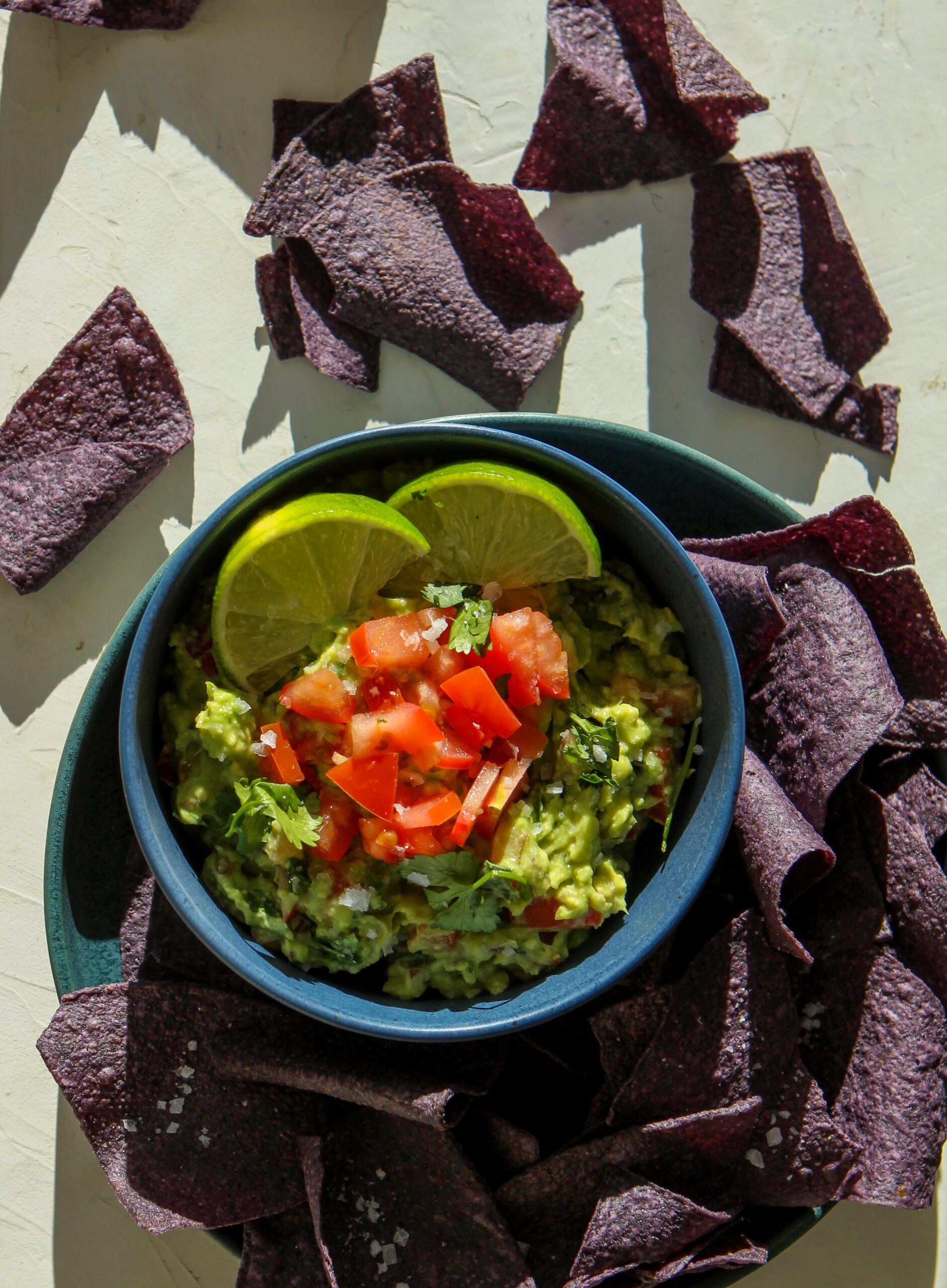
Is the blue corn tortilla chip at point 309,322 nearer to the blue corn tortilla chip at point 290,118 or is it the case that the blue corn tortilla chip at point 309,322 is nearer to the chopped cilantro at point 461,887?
the blue corn tortilla chip at point 290,118

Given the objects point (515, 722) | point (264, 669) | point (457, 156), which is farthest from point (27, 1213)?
point (457, 156)

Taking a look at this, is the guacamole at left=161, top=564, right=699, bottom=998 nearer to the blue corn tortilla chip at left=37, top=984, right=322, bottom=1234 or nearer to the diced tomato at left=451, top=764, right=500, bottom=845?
the diced tomato at left=451, top=764, right=500, bottom=845

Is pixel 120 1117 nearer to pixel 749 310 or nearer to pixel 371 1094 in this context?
pixel 371 1094

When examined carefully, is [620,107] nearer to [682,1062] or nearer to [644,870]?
[644,870]

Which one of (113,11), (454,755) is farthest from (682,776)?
(113,11)

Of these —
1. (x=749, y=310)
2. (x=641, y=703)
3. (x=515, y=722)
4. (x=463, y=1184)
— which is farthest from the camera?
(x=749, y=310)

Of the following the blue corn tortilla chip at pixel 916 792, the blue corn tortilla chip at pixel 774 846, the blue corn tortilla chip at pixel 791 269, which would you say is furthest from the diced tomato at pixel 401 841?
the blue corn tortilla chip at pixel 791 269
